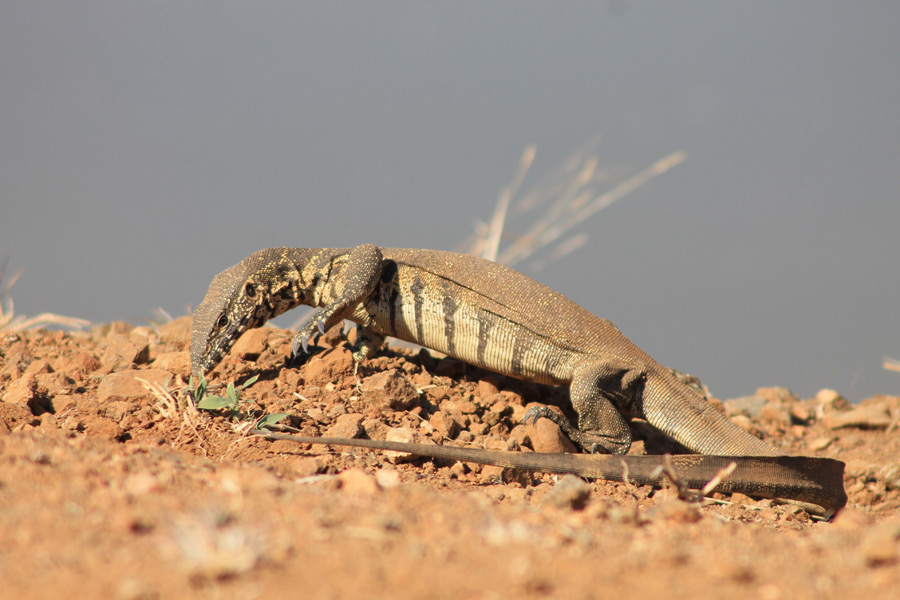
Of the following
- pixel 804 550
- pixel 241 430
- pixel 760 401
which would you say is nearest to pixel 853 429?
pixel 760 401

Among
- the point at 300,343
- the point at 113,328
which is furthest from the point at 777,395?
the point at 113,328

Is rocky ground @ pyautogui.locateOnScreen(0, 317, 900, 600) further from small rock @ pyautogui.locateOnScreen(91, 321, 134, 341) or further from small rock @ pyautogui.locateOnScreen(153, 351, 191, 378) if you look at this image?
small rock @ pyautogui.locateOnScreen(91, 321, 134, 341)

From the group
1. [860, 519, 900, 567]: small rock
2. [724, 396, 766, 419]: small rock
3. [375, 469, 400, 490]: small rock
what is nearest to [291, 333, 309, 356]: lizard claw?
[375, 469, 400, 490]: small rock

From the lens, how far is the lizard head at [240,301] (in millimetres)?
6199

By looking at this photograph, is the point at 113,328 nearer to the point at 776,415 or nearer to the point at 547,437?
the point at 547,437

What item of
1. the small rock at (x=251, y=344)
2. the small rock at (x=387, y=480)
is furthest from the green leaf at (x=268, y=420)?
the small rock at (x=251, y=344)

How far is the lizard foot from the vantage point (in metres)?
6.15

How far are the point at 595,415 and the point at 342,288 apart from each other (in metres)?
2.83

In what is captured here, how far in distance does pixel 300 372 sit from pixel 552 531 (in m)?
3.99

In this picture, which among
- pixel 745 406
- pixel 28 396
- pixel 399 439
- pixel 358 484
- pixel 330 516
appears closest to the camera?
pixel 330 516

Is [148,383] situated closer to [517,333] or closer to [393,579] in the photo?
[517,333]

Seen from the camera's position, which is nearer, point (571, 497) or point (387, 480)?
point (571, 497)

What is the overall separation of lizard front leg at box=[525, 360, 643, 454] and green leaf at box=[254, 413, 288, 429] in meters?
2.35

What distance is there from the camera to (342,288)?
6938 mm
